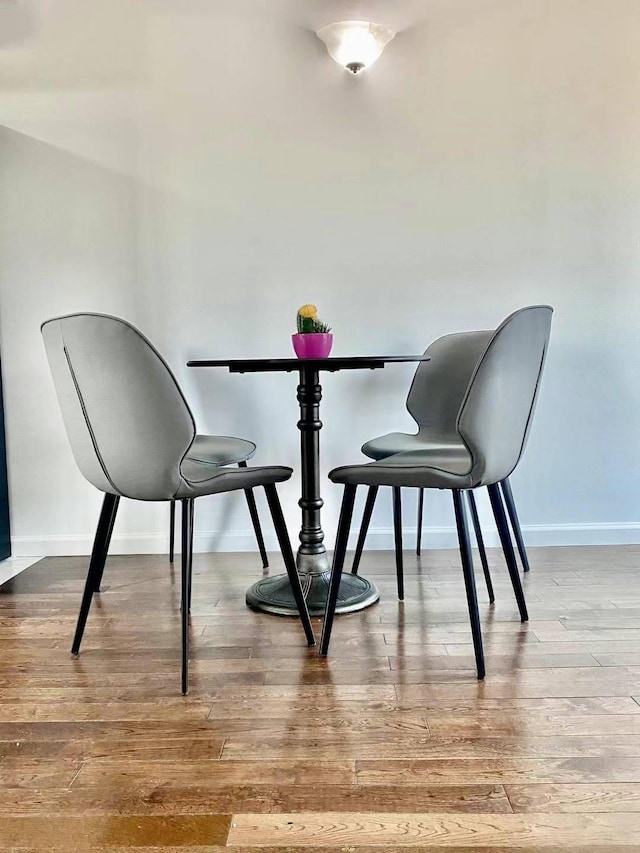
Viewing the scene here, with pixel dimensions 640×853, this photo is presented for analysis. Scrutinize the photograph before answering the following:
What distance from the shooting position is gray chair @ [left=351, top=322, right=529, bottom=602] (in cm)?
225

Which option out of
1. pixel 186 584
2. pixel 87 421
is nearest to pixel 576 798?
pixel 186 584

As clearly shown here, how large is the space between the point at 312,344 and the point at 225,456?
17.8 inches

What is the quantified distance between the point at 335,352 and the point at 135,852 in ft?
6.39

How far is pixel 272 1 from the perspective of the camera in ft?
8.57

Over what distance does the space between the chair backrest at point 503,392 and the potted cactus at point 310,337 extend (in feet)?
2.21

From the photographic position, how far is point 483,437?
5.45 feet

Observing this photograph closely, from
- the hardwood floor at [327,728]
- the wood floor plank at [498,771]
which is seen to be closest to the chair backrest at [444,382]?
the hardwood floor at [327,728]

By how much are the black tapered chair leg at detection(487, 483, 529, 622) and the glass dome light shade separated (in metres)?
1.68

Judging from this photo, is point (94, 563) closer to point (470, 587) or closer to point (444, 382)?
point (470, 587)

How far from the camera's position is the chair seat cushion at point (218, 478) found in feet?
5.57

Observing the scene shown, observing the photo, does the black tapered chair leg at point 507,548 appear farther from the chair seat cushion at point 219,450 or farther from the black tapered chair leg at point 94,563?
the black tapered chair leg at point 94,563

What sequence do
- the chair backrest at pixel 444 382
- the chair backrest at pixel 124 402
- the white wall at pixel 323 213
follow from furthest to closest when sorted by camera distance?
the white wall at pixel 323 213 → the chair backrest at pixel 444 382 → the chair backrest at pixel 124 402

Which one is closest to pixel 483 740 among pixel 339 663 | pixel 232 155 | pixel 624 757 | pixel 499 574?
pixel 624 757

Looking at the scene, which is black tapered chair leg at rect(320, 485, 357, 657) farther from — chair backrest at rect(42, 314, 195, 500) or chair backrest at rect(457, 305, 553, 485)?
chair backrest at rect(42, 314, 195, 500)
